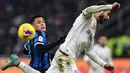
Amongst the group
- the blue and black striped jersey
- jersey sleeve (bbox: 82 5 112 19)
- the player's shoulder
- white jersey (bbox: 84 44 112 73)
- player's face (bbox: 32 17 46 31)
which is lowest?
white jersey (bbox: 84 44 112 73)

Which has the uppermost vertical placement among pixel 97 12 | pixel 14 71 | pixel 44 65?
pixel 97 12

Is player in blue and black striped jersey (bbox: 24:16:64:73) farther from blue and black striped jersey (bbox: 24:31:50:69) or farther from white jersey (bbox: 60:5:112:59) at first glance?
white jersey (bbox: 60:5:112:59)

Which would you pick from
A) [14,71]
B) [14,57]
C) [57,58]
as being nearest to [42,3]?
[14,71]

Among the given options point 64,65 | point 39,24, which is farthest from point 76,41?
point 39,24

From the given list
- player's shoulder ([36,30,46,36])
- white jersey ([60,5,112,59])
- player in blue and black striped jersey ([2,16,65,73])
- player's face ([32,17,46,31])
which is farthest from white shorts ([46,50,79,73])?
player's face ([32,17,46,31])

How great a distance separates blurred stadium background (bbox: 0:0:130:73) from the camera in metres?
22.6

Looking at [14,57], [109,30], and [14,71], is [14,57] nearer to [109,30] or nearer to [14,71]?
[14,71]

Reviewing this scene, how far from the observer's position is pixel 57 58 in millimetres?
10266

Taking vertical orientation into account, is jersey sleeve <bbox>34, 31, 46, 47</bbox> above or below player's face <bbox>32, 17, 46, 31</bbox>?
below

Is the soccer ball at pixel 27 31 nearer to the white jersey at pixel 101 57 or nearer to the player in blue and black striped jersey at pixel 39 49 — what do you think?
→ the player in blue and black striped jersey at pixel 39 49

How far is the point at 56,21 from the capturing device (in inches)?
969

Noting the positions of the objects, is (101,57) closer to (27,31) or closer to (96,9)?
(27,31)

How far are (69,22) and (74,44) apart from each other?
14.4 meters

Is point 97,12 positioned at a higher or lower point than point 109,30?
higher
